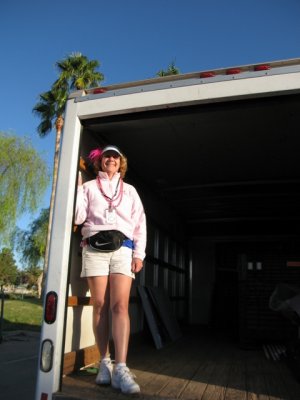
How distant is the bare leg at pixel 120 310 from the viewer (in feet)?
8.29

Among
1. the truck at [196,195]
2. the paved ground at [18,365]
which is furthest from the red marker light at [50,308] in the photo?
the paved ground at [18,365]

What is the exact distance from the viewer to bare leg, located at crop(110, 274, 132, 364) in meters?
2.53

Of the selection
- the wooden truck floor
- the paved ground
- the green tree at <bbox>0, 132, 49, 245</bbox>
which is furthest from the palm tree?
the wooden truck floor

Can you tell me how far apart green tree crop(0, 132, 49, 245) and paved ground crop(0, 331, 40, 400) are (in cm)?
1111

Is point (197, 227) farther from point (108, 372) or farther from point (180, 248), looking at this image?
point (108, 372)

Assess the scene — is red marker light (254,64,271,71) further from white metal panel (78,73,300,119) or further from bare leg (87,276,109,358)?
bare leg (87,276,109,358)

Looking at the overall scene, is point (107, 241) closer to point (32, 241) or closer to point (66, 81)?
point (66, 81)

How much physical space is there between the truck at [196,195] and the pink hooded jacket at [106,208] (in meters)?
0.16

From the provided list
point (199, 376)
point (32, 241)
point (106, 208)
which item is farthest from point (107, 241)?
point (32, 241)

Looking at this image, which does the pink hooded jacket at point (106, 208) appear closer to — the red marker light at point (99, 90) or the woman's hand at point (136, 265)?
the woman's hand at point (136, 265)

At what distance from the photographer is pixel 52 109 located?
20328mm

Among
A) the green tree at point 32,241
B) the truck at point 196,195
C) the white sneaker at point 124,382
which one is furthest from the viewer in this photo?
the green tree at point 32,241

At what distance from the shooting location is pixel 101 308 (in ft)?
8.75

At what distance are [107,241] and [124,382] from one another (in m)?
0.84
